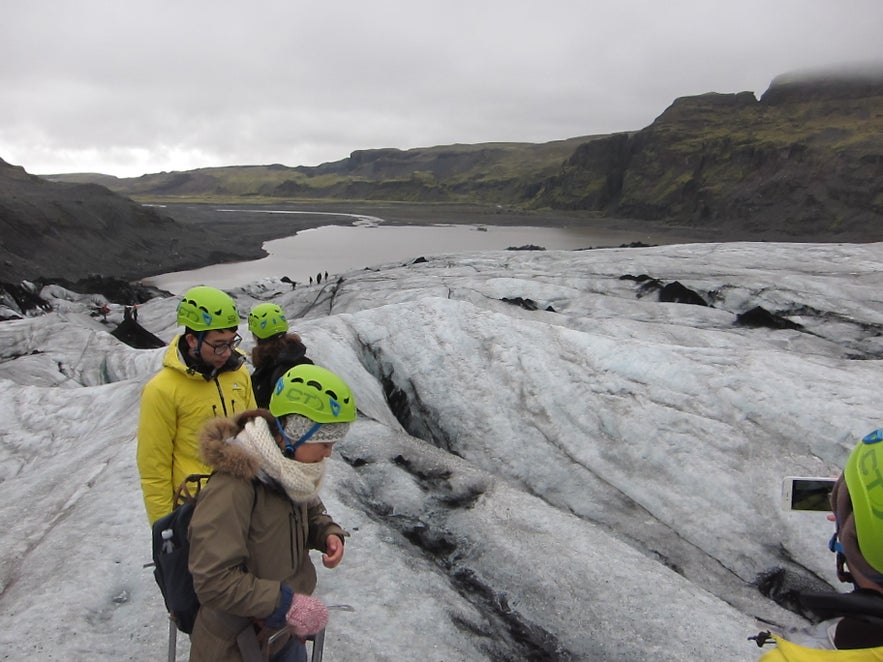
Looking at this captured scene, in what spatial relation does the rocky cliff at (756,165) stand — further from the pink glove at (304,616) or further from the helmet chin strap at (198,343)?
the pink glove at (304,616)

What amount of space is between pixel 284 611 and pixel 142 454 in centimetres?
142

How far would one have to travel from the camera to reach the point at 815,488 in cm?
243

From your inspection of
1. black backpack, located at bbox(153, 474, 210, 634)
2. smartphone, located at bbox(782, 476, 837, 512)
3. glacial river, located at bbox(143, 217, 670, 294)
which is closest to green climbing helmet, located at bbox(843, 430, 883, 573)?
smartphone, located at bbox(782, 476, 837, 512)

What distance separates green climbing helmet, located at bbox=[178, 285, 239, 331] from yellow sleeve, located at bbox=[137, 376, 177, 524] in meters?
0.40

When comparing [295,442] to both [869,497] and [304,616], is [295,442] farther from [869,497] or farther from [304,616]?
[869,497]

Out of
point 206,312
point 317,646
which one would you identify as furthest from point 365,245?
point 317,646

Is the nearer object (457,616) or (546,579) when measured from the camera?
(457,616)

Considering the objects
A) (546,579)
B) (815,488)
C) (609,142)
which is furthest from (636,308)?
(609,142)

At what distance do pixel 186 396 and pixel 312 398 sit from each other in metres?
1.21

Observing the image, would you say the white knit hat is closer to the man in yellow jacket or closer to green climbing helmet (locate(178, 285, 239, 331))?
the man in yellow jacket

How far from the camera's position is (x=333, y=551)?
8.92 feet

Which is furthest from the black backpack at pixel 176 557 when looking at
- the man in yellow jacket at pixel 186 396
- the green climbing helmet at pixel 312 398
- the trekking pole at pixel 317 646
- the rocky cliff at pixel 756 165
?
the rocky cliff at pixel 756 165

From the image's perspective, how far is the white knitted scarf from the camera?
2320 millimetres

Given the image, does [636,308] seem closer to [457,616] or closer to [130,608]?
[457,616]
